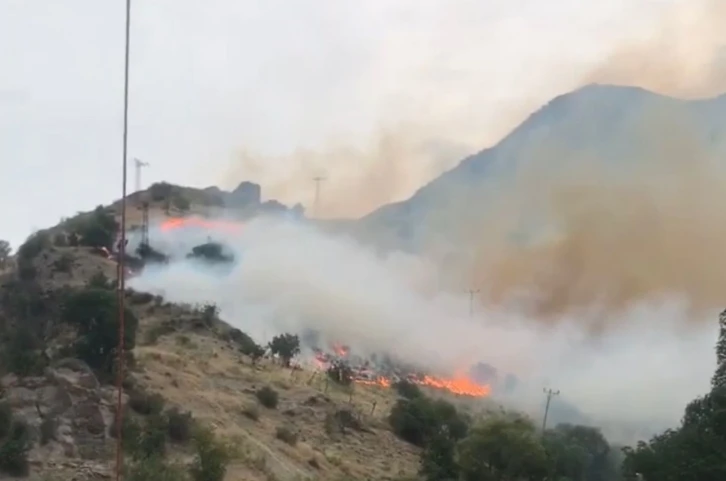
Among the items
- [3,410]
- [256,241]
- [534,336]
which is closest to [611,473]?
[3,410]

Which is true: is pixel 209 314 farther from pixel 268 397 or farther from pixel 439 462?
pixel 439 462

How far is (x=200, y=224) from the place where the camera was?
169 m

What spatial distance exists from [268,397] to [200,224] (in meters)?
105

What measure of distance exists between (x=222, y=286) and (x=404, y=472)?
83.2 metres

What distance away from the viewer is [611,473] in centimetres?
7700

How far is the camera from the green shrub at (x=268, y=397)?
67.4m

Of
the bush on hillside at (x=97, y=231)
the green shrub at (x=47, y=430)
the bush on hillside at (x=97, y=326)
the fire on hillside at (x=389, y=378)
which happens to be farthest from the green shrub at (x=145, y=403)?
the bush on hillside at (x=97, y=231)

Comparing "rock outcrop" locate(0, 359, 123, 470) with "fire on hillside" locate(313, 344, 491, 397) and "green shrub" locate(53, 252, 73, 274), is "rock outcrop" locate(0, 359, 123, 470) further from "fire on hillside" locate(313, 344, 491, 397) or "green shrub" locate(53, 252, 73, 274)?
"green shrub" locate(53, 252, 73, 274)

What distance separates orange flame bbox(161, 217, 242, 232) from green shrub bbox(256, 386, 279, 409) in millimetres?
93432

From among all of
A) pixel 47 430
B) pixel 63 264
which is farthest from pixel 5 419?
pixel 63 264

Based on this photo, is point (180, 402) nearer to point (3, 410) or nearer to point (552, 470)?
point (3, 410)

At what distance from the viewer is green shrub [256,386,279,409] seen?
6738 centimetres

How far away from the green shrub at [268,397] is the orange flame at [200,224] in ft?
307

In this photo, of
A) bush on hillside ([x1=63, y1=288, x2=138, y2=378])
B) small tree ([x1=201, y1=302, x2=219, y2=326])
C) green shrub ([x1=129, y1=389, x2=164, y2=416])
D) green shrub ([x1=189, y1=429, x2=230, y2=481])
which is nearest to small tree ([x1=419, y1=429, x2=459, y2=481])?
green shrub ([x1=189, y1=429, x2=230, y2=481])
